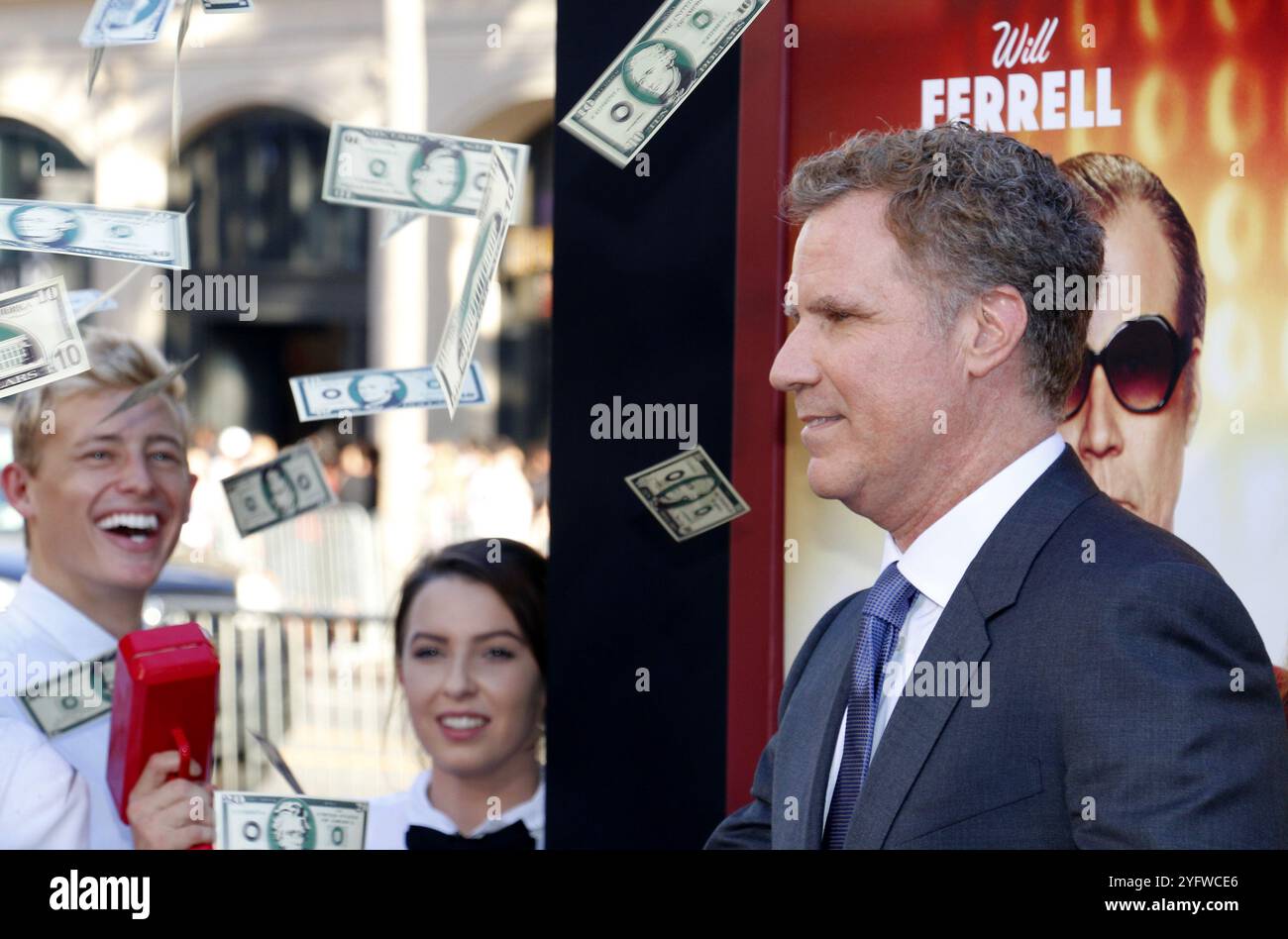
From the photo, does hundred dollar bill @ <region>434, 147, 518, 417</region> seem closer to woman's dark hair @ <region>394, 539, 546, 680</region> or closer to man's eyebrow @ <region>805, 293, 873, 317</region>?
woman's dark hair @ <region>394, 539, 546, 680</region>

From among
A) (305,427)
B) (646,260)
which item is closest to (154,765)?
(646,260)

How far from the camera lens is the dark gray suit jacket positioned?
154 centimetres

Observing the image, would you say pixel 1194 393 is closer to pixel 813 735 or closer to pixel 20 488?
pixel 813 735

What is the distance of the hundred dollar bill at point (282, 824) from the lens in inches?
96.9

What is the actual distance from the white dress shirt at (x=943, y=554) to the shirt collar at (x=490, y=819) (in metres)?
0.82

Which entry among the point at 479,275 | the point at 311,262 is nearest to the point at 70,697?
the point at 479,275

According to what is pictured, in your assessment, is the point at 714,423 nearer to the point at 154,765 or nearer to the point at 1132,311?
the point at 1132,311

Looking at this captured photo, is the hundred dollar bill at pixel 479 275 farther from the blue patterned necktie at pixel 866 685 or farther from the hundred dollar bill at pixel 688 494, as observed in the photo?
the blue patterned necktie at pixel 866 685

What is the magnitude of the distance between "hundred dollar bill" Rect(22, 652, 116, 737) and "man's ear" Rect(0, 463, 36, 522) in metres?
0.31

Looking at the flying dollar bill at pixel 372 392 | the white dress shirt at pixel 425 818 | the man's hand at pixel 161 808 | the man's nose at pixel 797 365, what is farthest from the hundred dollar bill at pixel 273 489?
the man's nose at pixel 797 365

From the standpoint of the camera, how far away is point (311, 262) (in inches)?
391

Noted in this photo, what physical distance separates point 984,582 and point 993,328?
35 cm
